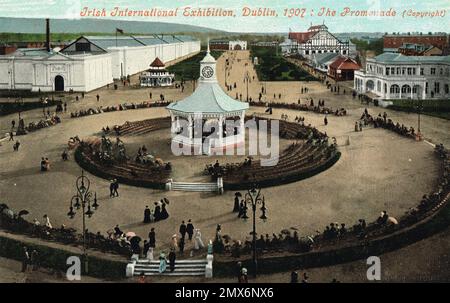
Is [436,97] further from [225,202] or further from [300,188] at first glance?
[225,202]

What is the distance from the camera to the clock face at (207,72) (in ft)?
129

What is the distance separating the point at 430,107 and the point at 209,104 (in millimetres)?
27400

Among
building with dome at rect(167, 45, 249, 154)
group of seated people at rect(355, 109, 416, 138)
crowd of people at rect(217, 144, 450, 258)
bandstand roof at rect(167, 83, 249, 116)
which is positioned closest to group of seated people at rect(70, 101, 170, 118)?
building with dome at rect(167, 45, 249, 154)

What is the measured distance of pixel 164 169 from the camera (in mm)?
32562

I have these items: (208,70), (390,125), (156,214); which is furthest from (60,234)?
(390,125)

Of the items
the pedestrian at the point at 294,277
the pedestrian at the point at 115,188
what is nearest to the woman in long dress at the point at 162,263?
the pedestrian at the point at 294,277

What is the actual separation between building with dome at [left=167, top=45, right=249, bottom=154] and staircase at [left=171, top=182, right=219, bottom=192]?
7.00 metres

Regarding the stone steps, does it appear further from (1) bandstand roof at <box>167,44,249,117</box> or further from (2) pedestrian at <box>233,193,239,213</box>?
(1) bandstand roof at <box>167,44,249,117</box>

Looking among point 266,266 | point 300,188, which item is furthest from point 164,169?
Result: point 266,266

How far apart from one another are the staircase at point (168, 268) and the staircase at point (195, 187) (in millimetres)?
9195

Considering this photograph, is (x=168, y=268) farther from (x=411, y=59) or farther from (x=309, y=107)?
(x=411, y=59)

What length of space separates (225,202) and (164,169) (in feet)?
19.3

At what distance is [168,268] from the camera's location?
67.8ft

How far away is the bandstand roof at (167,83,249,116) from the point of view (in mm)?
37875
